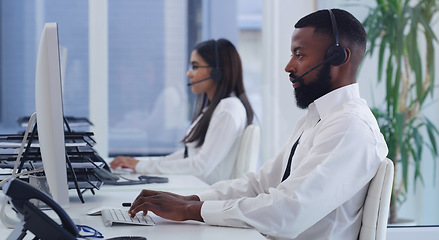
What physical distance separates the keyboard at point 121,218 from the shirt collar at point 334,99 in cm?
58

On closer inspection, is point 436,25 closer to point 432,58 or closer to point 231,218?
point 432,58

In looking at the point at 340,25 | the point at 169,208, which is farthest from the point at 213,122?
the point at 169,208

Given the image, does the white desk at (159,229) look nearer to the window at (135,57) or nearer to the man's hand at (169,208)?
the man's hand at (169,208)

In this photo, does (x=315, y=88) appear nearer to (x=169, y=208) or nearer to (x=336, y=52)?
(x=336, y=52)

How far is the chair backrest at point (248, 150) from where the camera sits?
2.96 metres

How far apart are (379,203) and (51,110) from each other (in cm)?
81

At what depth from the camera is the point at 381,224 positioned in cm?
154

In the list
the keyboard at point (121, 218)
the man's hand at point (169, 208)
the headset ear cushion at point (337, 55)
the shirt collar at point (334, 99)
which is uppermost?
the headset ear cushion at point (337, 55)

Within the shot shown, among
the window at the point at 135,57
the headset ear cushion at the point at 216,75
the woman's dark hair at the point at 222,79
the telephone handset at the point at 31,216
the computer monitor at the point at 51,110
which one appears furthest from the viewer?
the window at the point at 135,57

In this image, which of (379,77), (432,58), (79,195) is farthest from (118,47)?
(79,195)

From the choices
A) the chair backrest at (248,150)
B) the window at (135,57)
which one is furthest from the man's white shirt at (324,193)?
the window at (135,57)

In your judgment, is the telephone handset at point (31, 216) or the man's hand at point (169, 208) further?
the man's hand at point (169, 208)

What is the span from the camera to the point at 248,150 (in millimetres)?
2980

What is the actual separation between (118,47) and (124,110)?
0.47 meters
